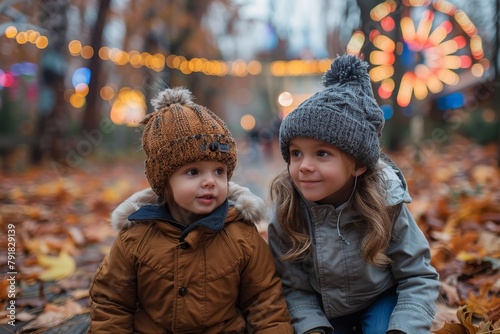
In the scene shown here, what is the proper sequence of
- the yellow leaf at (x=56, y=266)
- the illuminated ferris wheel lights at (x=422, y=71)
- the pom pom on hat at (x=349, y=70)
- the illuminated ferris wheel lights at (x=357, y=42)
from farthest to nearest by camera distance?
the illuminated ferris wheel lights at (x=422, y=71)
the illuminated ferris wheel lights at (x=357, y=42)
the yellow leaf at (x=56, y=266)
the pom pom on hat at (x=349, y=70)

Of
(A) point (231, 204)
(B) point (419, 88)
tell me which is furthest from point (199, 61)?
(A) point (231, 204)

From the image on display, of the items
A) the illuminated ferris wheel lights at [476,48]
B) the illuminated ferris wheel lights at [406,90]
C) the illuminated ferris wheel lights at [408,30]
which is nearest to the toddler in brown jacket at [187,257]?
the illuminated ferris wheel lights at [406,90]

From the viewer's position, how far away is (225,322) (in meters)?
1.94

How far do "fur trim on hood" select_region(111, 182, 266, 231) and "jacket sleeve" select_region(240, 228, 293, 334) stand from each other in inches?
3.8

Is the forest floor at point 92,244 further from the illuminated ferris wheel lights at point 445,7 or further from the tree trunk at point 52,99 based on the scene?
the illuminated ferris wheel lights at point 445,7

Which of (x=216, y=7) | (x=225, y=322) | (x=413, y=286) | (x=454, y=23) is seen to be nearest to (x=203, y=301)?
(x=225, y=322)

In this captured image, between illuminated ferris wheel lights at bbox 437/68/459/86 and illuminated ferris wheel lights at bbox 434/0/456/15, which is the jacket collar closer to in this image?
illuminated ferris wheel lights at bbox 434/0/456/15

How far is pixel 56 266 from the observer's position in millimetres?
3043

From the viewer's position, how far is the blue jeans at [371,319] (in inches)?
76.2

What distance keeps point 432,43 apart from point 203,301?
9.80 metres

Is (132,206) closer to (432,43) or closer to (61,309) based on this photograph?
(61,309)

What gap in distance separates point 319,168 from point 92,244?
2614 millimetres

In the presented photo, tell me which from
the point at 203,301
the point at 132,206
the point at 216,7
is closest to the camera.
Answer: the point at 203,301

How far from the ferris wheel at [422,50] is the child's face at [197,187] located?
6.61 metres
